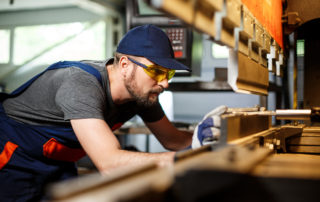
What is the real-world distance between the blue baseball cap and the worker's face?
2.4 inches

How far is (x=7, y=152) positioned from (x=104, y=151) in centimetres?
57

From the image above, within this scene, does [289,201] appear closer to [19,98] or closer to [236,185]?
[236,185]

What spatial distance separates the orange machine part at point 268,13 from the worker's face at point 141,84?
51 centimetres

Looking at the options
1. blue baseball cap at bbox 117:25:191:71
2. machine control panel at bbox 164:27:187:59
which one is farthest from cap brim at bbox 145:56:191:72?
machine control panel at bbox 164:27:187:59

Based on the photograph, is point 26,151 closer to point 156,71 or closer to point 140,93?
point 140,93

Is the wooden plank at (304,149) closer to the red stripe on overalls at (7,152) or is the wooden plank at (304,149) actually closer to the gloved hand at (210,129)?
the gloved hand at (210,129)

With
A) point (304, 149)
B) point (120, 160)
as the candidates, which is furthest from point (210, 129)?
point (304, 149)

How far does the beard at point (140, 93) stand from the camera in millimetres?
1600

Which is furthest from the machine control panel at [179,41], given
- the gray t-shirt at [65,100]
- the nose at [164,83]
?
the nose at [164,83]

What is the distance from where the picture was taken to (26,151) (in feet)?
5.00

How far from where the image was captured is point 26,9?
4.21 m

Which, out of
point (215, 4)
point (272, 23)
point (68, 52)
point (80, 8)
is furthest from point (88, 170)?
point (215, 4)

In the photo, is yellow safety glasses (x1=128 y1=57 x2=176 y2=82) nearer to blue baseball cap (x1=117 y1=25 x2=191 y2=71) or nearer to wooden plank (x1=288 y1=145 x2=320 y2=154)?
blue baseball cap (x1=117 y1=25 x2=191 y2=71)

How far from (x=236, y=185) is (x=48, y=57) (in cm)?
396
